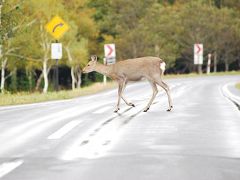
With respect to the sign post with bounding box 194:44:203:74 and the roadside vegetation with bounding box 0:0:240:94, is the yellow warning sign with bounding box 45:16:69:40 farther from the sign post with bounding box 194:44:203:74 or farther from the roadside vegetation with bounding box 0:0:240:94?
the sign post with bounding box 194:44:203:74

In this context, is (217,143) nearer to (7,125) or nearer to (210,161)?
(210,161)

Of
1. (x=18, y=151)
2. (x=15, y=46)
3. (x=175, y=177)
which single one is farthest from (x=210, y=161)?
(x=15, y=46)

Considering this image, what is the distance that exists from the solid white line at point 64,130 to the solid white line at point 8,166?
7.73 feet

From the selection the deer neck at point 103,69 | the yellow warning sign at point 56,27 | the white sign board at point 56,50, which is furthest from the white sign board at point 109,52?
the deer neck at point 103,69

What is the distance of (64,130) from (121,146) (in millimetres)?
2253

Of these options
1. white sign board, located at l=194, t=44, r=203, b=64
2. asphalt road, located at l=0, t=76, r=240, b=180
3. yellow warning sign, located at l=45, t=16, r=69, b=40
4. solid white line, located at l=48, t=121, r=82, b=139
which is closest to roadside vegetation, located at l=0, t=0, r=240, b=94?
white sign board, located at l=194, t=44, r=203, b=64

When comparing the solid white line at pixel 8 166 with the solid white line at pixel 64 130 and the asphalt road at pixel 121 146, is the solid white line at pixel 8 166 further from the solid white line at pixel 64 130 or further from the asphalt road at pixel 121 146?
the solid white line at pixel 64 130

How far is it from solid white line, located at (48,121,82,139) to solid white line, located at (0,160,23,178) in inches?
92.8

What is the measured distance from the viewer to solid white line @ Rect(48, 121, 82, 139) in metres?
9.55

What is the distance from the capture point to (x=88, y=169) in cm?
658

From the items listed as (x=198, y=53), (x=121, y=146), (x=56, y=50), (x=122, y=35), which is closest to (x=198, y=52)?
(x=198, y=53)

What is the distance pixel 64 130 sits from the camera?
1036 cm

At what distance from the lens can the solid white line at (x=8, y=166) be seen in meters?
6.46

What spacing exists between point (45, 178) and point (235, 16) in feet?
225
